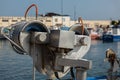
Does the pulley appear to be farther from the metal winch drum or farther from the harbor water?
the harbor water

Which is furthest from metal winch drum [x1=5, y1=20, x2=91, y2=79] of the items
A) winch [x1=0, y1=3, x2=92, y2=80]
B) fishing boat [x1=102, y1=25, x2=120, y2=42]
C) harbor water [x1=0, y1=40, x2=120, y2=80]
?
fishing boat [x1=102, y1=25, x2=120, y2=42]

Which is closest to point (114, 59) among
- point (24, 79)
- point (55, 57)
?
point (55, 57)

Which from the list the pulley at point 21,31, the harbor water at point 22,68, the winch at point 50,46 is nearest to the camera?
the winch at point 50,46

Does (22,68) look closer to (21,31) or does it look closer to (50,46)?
(50,46)

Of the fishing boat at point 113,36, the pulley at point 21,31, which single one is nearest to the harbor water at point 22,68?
the pulley at point 21,31

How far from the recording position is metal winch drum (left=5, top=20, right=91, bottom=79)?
17.9ft

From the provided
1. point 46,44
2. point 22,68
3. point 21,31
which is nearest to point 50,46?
point 46,44

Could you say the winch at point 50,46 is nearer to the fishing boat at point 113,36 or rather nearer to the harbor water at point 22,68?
the harbor water at point 22,68

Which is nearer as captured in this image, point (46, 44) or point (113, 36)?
point (46, 44)

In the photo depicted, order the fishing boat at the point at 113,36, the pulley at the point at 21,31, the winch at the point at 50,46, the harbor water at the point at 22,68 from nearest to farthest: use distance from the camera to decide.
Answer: the winch at the point at 50,46 < the pulley at the point at 21,31 < the harbor water at the point at 22,68 < the fishing boat at the point at 113,36

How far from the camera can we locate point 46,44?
18.7ft

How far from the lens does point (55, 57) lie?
5816 mm

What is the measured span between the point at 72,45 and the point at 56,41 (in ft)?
1.07

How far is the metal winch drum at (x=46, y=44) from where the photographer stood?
5.46m
